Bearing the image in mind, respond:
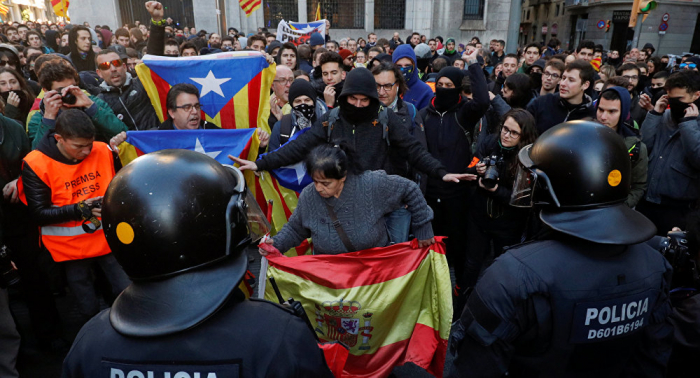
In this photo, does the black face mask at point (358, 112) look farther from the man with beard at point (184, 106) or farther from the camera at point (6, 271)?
the camera at point (6, 271)

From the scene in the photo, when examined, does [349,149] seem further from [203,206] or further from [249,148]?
[203,206]

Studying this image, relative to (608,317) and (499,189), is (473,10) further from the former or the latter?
(608,317)

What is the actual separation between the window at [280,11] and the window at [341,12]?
0.74 m

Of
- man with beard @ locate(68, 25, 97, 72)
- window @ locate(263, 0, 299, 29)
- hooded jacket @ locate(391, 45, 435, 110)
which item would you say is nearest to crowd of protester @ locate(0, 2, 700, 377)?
hooded jacket @ locate(391, 45, 435, 110)

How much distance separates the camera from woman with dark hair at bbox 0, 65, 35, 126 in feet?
14.5

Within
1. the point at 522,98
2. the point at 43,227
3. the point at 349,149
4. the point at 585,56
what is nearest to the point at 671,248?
the point at 349,149

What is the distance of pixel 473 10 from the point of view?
966 inches

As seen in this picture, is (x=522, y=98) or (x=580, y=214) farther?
(x=522, y=98)

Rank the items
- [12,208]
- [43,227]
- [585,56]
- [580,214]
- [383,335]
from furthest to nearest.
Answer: [585,56], [12,208], [43,227], [383,335], [580,214]

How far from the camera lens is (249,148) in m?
4.31

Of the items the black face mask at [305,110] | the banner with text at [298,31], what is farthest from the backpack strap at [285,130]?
the banner with text at [298,31]

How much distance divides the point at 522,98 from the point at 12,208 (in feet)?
17.0

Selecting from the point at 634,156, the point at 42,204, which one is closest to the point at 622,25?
the point at 634,156

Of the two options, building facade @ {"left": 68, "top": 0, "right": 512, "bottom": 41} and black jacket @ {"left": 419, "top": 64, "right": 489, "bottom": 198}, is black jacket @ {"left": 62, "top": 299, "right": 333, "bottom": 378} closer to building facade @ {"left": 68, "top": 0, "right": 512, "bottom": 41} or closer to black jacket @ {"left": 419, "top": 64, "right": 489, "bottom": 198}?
black jacket @ {"left": 419, "top": 64, "right": 489, "bottom": 198}
